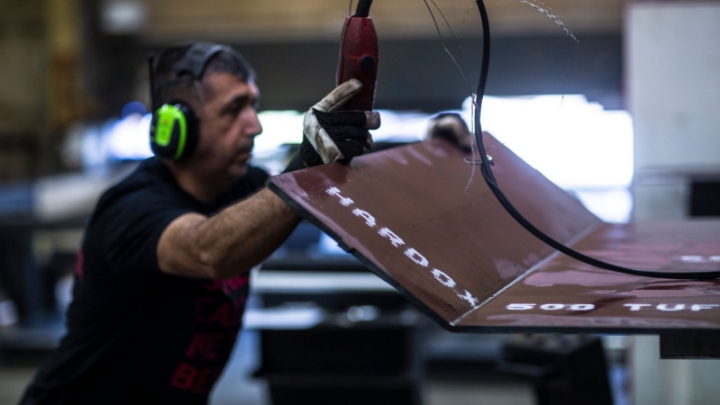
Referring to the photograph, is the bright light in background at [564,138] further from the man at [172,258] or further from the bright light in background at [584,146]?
the man at [172,258]

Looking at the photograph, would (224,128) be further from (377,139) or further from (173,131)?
(377,139)

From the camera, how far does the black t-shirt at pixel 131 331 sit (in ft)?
3.94

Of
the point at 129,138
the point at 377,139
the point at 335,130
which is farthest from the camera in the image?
the point at 129,138

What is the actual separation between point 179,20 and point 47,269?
67.1 inches

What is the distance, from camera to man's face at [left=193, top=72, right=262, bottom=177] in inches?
52.7

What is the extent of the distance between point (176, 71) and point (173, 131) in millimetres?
163

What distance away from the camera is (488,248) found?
0.84 m

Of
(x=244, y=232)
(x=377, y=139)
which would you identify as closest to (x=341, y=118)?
(x=244, y=232)

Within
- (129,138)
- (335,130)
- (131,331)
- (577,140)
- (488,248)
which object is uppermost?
(129,138)

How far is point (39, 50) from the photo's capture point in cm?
504

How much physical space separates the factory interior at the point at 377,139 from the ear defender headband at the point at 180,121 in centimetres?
79

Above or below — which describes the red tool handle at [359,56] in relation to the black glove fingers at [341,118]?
above

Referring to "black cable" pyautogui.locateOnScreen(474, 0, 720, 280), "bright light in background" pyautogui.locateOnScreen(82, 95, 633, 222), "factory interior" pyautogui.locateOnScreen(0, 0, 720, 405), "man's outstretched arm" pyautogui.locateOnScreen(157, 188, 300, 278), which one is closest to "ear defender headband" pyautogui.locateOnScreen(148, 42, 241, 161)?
"man's outstretched arm" pyautogui.locateOnScreen(157, 188, 300, 278)

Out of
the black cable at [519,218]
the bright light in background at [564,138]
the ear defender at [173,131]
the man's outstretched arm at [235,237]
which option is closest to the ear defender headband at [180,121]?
the ear defender at [173,131]
